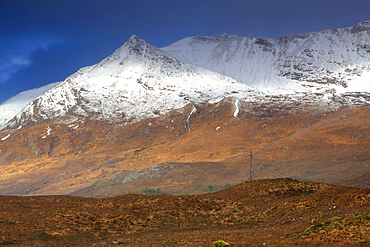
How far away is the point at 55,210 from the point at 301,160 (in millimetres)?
135263

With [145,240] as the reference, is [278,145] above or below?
above

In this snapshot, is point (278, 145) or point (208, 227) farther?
point (278, 145)

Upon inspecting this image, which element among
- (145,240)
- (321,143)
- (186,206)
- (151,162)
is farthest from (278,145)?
(145,240)

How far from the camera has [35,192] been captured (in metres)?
186

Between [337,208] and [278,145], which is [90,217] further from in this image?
[278,145]

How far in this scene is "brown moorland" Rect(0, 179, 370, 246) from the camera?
22.6m

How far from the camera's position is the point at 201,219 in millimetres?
36531

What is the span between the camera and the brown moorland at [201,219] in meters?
22.6

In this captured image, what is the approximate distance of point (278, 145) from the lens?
171500mm

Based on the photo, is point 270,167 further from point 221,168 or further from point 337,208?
Answer: point 337,208

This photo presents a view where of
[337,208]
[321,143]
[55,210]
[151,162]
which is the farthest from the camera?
[151,162]

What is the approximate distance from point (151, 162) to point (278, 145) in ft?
258

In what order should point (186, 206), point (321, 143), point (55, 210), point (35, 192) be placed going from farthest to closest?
point (35, 192) < point (321, 143) < point (186, 206) < point (55, 210)

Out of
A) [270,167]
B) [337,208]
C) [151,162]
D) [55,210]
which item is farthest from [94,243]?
[151,162]
